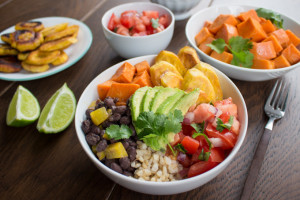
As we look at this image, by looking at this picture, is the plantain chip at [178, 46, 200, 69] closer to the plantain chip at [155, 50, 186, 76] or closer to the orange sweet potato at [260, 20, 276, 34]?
the plantain chip at [155, 50, 186, 76]

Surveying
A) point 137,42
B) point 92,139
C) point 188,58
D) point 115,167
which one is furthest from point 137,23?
point 115,167

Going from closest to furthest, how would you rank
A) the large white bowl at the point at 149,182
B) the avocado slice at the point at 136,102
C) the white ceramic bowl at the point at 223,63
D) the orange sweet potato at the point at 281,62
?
1. the large white bowl at the point at 149,182
2. the avocado slice at the point at 136,102
3. the white ceramic bowl at the point at 223,63
4. the orange sweet potato at the point at 281,62

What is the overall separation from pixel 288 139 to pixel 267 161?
22cm

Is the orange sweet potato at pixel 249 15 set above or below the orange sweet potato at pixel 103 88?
above

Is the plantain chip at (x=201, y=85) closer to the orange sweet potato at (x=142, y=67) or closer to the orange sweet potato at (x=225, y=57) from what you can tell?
the orange sweet potato at (x=142, y=67)

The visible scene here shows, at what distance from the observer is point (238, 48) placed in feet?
5.59

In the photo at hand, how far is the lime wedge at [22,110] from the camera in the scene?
137 centimetres

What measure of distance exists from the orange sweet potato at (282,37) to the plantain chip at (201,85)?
2.78 feet

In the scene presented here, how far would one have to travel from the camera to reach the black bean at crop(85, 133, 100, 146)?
3.63 feet

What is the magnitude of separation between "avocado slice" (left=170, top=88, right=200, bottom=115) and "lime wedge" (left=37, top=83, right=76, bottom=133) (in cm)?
64

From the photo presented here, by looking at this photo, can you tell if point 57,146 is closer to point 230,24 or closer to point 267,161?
point 267,161

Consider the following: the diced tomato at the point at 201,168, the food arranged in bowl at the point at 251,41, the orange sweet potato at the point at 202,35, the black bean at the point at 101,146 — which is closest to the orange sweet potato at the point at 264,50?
the food arranged in bowl at the point at 251,41

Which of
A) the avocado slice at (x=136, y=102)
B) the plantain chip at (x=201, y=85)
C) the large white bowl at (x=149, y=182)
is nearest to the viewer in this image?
the large white bowl at (x=149, y=182)

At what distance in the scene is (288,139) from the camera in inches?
53.5
